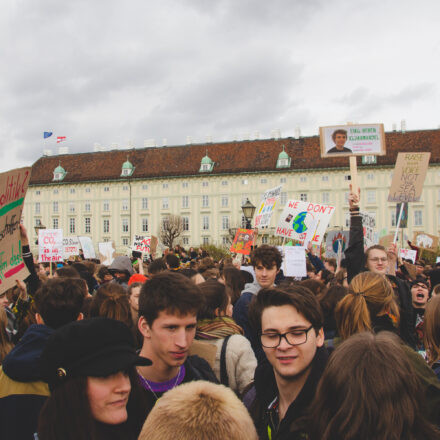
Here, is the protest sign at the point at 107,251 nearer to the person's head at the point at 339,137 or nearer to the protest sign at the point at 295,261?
the protest sign at the point at 295,261

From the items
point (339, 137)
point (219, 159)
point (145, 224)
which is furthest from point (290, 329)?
point (145, 224)

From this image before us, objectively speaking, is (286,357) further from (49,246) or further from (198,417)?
(49,246)

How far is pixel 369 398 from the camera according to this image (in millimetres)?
1684

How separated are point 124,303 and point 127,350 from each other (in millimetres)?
2294

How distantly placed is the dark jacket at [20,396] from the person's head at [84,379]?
20.1 inches

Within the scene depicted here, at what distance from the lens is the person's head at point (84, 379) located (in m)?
2.01

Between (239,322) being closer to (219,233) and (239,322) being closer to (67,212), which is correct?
(219,233)

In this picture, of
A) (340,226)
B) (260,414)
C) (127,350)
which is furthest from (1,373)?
(340,226)

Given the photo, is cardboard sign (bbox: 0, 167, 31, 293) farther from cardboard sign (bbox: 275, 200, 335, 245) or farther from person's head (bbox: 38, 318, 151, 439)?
cardboard sign (bbox: 275, 200, 335, 245)

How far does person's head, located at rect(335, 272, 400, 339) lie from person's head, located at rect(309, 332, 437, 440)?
1.72 m

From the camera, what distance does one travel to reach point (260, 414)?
93.7 inches

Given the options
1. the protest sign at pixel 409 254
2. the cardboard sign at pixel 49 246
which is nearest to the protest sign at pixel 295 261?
the cardboard sign at pixel 49 246

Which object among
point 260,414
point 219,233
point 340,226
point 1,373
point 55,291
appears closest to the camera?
point 260,414

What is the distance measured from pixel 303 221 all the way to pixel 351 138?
4121 mm
